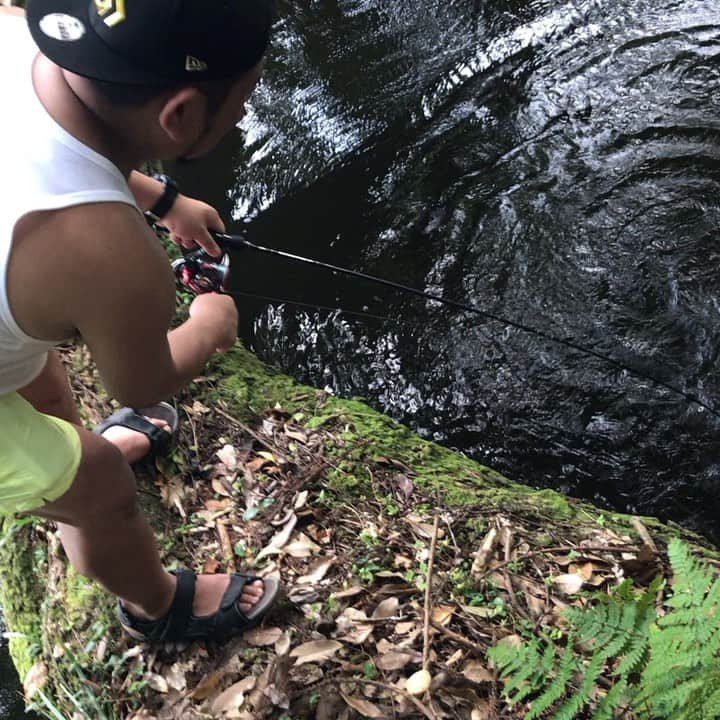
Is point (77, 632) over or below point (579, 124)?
below

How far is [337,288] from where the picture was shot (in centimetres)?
437

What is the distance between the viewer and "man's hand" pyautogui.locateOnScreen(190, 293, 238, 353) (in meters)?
1.86

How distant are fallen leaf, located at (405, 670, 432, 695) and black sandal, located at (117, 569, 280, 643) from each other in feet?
1.60

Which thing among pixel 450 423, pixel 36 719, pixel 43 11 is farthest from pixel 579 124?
pixel 36 719

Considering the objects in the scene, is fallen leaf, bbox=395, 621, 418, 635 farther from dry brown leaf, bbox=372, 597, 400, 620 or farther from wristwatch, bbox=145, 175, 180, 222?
wristwatch, bbox=145, 175, 180, 222

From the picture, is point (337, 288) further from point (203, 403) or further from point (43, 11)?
point (43, 11)

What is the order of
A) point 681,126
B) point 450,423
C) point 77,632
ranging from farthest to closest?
point 681,126
point 450,423
point 77,632

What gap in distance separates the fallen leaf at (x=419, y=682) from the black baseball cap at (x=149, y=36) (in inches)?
64.9

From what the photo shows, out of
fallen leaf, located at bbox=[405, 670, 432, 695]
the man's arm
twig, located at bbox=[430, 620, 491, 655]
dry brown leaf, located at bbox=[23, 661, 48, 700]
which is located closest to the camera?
the man's arm

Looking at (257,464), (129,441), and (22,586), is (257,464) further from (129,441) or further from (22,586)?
(22,586)

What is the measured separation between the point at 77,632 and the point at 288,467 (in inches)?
35.4

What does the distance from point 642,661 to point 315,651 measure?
92cm

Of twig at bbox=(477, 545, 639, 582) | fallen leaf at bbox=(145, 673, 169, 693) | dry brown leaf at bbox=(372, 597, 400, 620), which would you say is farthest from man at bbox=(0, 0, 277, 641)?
twig at bbox=(477, 545, 639, 582)

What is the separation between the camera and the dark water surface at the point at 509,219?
3654 mm
